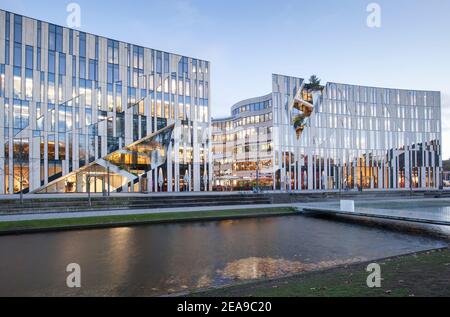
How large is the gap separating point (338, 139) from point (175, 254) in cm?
7248

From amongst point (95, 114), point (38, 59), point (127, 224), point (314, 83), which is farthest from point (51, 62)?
point (314, 83)

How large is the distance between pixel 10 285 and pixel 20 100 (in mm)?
45667

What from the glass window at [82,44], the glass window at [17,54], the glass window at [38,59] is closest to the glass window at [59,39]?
the glass window at [38,59]

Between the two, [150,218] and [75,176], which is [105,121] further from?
[150,218]

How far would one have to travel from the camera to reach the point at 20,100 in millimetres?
48062

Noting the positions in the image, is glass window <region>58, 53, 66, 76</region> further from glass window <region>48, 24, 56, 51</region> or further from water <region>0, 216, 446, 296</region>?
water <region>0, 216, 446, 296</region>

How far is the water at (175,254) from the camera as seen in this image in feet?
36.9

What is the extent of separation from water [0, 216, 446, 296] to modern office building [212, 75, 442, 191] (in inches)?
1962

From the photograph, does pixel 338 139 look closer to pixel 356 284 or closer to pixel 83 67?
pixel 83 67

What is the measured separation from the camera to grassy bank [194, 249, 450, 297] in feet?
26.8

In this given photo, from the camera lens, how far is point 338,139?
80.6 m

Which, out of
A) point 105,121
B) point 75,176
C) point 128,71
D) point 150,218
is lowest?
point 150,218

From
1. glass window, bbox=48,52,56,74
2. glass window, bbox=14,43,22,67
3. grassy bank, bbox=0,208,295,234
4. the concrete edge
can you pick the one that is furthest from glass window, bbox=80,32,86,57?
the concrete edge
